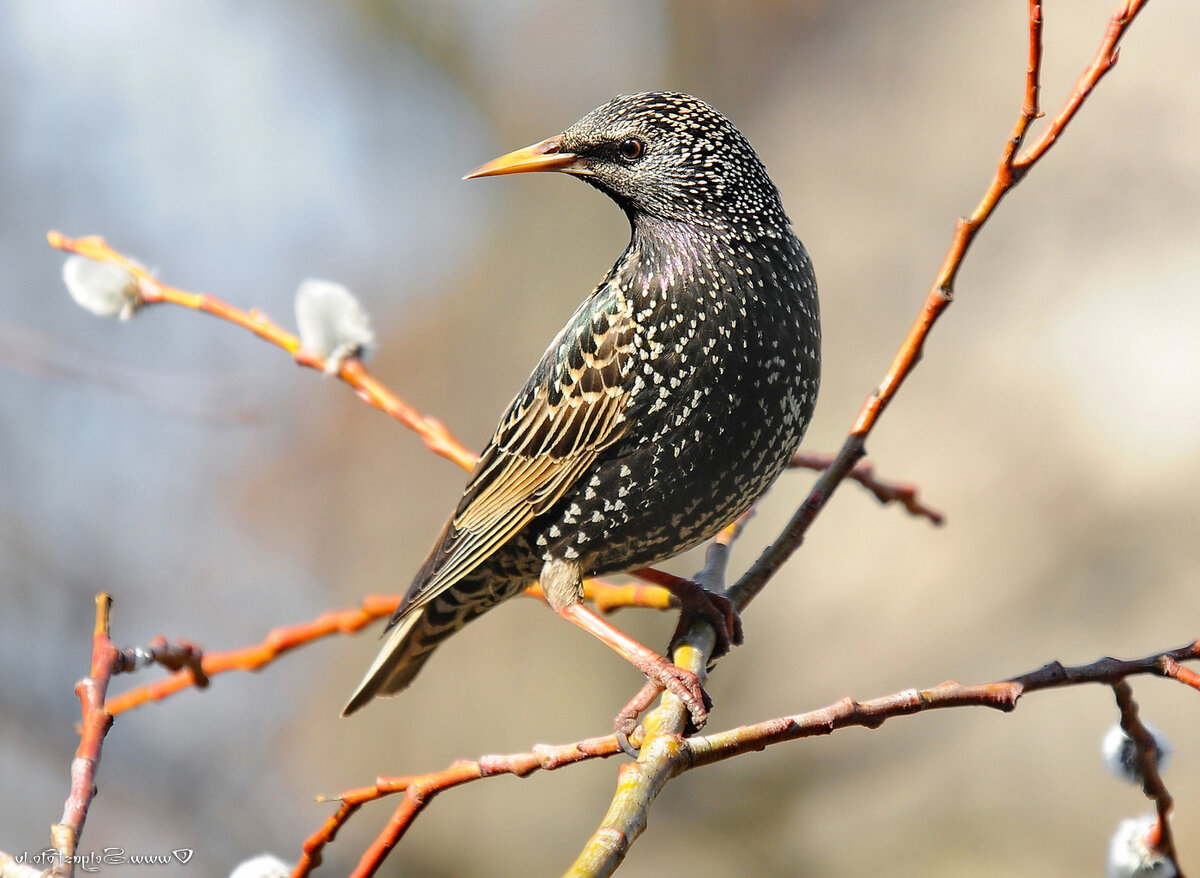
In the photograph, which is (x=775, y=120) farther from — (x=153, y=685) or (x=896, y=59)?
(x=153, y=685)

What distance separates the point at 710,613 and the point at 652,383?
598 mm

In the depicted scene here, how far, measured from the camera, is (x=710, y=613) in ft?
9.09

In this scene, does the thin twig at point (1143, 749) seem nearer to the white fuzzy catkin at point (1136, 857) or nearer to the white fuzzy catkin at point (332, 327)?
the white fuzzy catkin at point (1136, 857)

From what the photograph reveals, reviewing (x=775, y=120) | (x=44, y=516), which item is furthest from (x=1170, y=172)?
(x=44, y=516)

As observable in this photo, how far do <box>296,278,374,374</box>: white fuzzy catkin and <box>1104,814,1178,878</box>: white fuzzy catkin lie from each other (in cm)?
208

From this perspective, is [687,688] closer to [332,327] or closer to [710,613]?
[710,613]

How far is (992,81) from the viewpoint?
8.20m

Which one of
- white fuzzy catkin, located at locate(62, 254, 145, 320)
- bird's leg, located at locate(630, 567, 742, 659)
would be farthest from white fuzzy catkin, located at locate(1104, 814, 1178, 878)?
white fuzzy catkin, located at locate(62, 254, 145, 320)

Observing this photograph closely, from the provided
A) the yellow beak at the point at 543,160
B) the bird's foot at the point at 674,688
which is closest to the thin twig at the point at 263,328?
the yellow beak at the point at 543,160

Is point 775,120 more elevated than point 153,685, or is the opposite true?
point 775,120

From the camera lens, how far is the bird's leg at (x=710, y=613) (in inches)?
108

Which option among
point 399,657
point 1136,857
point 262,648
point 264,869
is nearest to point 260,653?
point 262,648

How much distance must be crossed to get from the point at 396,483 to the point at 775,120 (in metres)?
4.36

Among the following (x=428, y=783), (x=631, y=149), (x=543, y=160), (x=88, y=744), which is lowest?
(x=88, y=744)
